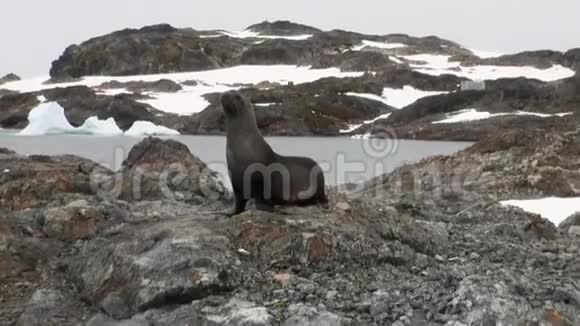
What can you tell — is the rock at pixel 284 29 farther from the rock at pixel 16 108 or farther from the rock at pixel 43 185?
the rock at pixel 43 185

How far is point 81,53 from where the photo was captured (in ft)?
258

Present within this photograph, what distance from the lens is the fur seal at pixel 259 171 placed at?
6.86m

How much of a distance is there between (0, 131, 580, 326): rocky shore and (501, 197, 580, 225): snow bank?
2.18 m

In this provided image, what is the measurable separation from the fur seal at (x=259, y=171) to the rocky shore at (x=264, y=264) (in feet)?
0.76

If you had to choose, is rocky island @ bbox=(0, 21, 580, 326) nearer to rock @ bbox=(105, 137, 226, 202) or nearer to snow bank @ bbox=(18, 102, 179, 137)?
rock @ bbox=(105, 137, 226, 202)

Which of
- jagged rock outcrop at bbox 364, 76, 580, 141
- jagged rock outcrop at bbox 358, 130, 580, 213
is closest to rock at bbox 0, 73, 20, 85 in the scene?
jagged rock outcrop at bbox 364, 76, 580, 141

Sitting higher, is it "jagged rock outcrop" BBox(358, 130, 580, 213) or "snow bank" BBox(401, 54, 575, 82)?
"snow bank" BBox(401, 54, 575, 82)

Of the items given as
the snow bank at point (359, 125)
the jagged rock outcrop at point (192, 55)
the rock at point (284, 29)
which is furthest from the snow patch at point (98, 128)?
the rock at point (284, 29)

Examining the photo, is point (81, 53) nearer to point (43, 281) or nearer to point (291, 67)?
point (291, 67)

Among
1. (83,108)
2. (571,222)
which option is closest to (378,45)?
(83,108)

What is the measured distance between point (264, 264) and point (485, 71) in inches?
2409

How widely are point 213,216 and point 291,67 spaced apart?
64.0 meters

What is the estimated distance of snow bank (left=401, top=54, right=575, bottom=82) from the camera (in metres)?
58.3

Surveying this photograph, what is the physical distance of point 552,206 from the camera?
441 inches
